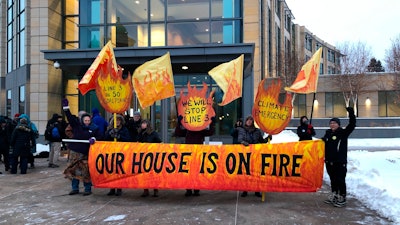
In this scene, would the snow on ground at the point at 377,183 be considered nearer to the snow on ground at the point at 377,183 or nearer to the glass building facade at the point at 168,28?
the snow on ground at the point at 377,183

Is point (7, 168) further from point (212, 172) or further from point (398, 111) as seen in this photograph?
point (398, 111)

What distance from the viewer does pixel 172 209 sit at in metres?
6.15

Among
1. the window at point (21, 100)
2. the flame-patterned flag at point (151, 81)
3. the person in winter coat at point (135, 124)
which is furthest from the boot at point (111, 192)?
the window at point (21, 100)

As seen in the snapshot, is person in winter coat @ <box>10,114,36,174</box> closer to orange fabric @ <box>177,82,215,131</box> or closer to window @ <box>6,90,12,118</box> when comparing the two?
orange fabric @ <box>177,82,215,131</box>

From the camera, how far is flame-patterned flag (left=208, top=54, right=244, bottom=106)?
7230 mm

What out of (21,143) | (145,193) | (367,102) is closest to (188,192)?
(145,193)

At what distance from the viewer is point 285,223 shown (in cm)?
534

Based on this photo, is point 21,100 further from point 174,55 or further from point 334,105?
point 334,105

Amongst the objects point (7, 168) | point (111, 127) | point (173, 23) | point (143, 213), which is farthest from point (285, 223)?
point (173, 23)

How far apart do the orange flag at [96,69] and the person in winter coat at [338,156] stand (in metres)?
4.50

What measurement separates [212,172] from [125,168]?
1.69 metres

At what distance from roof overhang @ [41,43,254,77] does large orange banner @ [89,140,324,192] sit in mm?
7835

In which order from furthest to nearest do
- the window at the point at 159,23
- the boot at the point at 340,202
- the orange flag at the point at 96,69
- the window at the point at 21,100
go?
1. the window at the point at 21,100
2. the window at the point at 159,23
3. the orange flag at the point at 96,69
4. the boot at the point at 340,202

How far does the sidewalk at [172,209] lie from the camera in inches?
218
